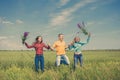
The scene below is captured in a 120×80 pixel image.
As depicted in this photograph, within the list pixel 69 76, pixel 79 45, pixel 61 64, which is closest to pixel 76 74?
pixel 69 76

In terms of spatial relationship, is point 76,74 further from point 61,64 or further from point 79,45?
point 79,45

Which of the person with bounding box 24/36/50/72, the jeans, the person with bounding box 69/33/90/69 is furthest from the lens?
the person with bounding box 69/33/90/69

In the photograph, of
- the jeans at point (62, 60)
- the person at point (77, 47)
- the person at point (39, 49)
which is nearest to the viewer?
the person at point (39, 49)

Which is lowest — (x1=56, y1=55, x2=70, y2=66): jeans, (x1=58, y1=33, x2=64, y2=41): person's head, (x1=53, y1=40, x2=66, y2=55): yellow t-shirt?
(x1=56, y1=55, x2=70, y2=66): jeans

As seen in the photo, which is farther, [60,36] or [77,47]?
[77,47]

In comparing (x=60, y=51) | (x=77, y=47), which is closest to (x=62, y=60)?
(x=60, y=51)

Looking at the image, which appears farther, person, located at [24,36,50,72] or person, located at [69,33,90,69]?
person, located at [69,33,90,69]

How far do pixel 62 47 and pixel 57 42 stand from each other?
1.06 feet

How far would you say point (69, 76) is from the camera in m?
8.33

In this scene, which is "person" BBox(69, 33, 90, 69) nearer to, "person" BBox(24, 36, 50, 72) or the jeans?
the jeans

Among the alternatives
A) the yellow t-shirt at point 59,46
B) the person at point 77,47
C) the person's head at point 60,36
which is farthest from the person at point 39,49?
the person at point 77,47

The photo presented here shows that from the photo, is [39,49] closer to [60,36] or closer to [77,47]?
[60,36]

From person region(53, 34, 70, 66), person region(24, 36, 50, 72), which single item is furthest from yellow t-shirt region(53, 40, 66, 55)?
person region(24, 36, 50, 72)

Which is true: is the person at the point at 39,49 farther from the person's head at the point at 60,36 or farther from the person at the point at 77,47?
the person at the point at 77,47
